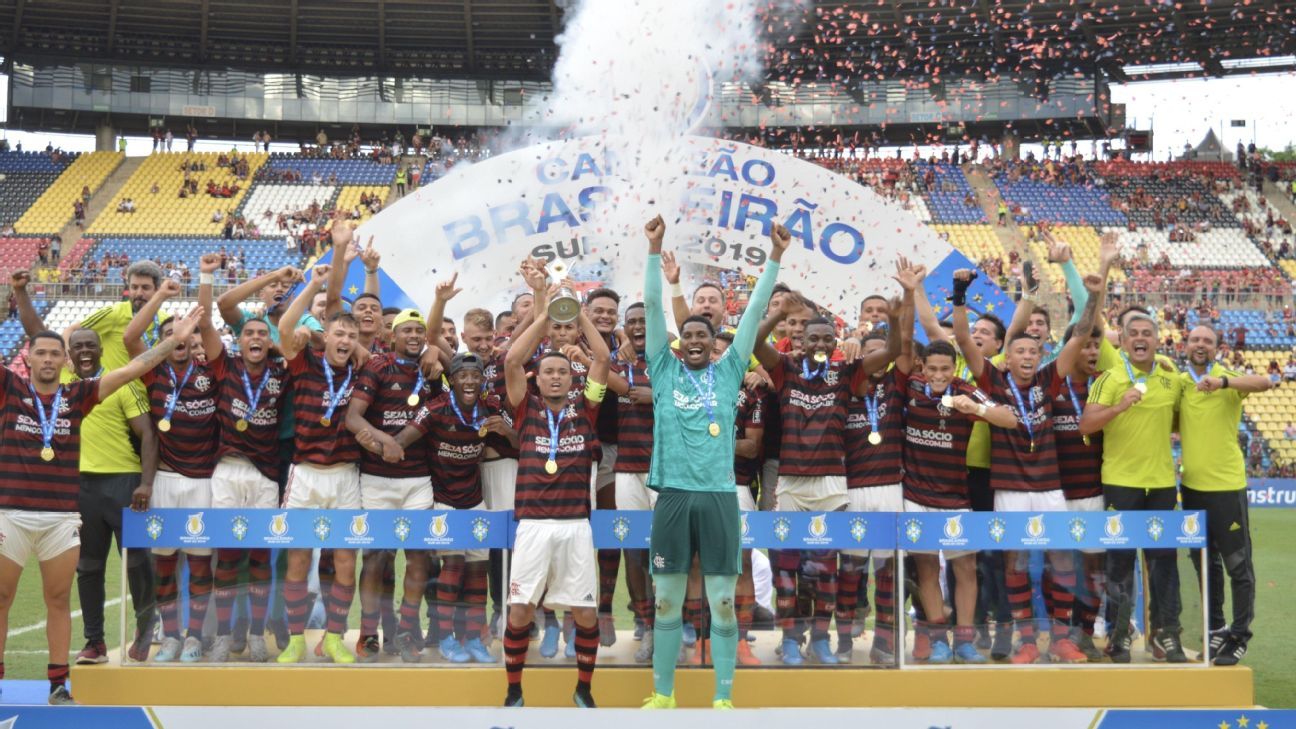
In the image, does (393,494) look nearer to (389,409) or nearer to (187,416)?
(389,409)

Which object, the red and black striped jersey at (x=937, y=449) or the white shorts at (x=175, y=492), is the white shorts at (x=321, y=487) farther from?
the red and black striped jersey at (x=937, y=449)

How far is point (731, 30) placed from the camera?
52.0 feet

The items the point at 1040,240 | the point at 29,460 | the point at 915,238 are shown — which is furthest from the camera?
the point at 1040,240

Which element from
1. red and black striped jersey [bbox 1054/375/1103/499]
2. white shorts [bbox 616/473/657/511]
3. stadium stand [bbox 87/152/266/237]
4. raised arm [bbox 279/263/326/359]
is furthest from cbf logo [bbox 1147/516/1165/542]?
stadium stand [bbox 87/152/266/237]

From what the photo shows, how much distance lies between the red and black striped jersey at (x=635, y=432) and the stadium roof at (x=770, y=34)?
25119 mm

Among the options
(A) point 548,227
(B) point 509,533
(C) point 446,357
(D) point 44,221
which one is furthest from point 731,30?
(D) point 44,221

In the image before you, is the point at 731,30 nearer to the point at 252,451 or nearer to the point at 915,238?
Result: the point at 915,238

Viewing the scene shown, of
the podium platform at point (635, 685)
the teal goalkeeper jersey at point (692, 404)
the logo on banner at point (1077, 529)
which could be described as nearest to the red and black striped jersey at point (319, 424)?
the podium platform at point (635, 685)

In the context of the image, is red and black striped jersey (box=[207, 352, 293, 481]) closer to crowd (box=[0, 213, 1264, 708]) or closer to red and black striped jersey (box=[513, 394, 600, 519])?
crowd (box=[0, 213, 1264, 708])

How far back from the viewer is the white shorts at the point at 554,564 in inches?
241

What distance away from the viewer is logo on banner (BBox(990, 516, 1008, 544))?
6.50 meters

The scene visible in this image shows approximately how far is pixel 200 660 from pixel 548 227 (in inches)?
161

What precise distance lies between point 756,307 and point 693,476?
90cm

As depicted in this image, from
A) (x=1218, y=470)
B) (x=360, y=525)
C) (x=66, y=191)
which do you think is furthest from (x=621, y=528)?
(x=66, y=191)
